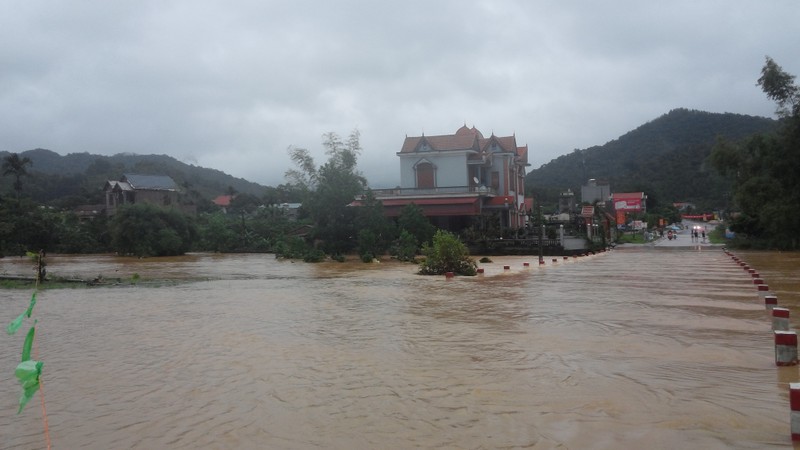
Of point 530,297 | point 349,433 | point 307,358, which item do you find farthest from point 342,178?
point 349,433

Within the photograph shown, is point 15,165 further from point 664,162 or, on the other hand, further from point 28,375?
point 664,162

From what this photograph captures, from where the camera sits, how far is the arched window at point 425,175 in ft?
144

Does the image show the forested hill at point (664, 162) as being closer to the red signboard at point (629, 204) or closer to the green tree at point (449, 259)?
the red signboard at point (629, 204)

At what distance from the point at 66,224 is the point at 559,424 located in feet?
174

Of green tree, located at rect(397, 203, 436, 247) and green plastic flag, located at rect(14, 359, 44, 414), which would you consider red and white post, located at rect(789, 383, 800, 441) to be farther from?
green tree, located at rect(397, 203, 436, 247)

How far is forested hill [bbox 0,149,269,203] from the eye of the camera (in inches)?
2985

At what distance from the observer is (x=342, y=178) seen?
128ft

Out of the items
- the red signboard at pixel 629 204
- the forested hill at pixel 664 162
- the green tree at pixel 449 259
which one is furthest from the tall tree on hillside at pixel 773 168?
the forested hill at pixel 664 162

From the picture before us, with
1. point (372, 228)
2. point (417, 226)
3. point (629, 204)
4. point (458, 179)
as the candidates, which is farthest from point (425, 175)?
Result: point (629, 204)

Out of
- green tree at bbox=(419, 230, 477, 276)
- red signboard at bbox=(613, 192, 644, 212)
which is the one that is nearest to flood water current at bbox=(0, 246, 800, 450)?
green tree at bbox=(419, 230, 477, 276)

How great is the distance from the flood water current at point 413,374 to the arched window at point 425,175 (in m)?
28.4

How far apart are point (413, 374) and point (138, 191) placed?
58.0 meters

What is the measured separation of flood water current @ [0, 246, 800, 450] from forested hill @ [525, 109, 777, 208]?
244ft

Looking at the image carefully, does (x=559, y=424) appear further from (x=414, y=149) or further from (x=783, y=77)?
(x=414, y=149)
